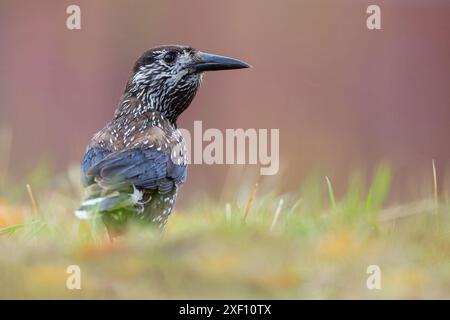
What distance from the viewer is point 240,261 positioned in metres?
3.38

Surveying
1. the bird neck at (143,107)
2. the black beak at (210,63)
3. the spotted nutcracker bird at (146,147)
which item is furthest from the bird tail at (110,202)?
the black beak at (210,63)

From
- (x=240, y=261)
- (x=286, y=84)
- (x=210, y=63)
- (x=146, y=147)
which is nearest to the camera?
(x=240, y=261)

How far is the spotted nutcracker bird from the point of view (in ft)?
15.1

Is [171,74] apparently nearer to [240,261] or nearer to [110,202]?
[110,202]

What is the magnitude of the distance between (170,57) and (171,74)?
11 cm

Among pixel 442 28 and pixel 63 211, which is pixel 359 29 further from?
pixel 63 211

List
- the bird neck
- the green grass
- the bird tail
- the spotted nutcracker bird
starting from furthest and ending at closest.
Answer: the bird neck, the spotted nutcracker bird, the bird tail, the green grass

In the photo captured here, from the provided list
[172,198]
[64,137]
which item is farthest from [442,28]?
[172,198]

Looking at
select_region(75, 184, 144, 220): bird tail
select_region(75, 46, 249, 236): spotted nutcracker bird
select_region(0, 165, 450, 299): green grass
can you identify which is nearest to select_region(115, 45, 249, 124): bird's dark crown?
select_region(75, 46, 249, 236): spotted nutcracker bird

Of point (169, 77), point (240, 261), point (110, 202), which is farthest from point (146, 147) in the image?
point (240, 261)

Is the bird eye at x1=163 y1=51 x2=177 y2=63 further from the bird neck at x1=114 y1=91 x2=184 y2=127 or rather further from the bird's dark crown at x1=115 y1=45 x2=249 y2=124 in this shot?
the bird neck at x1=114 y1=91 x2=184 y2=127

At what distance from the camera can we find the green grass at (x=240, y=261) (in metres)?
3.27

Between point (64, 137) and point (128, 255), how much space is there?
605cm

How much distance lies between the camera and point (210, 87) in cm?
1034
